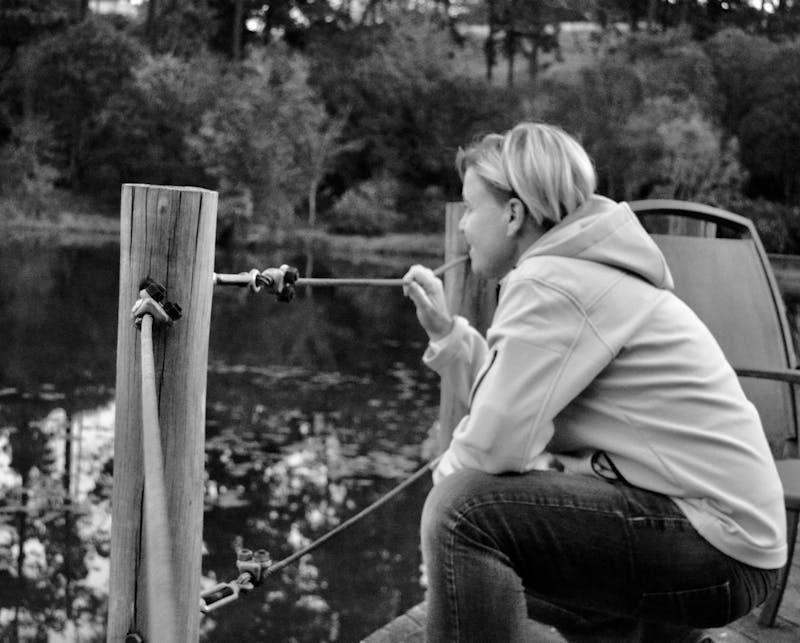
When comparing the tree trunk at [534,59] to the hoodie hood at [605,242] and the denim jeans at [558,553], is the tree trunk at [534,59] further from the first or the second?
the denim jeans at [558,553]

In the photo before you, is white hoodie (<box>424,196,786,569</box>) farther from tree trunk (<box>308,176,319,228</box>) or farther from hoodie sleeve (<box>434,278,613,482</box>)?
tree trunk (<box>308,176,319,228</box>)

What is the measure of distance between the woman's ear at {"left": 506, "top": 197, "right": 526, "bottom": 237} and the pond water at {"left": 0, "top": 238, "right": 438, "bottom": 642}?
3079 millimetres

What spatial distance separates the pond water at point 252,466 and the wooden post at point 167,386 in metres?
3.08

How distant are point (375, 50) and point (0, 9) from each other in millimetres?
A: 10015

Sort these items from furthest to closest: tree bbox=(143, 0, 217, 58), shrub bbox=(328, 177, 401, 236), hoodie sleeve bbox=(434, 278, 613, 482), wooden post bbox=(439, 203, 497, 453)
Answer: tree bbox=(143, 0, 217, 58) → shrub bbox=(328, 177, 401, 236) → wooden post bbox=(439, 203, 497, 453) → hoodie sleeve bbox=(434, 278, 613, 482)

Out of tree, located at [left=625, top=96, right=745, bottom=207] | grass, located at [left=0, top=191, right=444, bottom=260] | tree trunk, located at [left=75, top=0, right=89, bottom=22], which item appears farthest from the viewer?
tree trunk, located at [left=75, top=0, right=89, bottom=22]

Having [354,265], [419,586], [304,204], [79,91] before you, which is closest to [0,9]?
[79,91]

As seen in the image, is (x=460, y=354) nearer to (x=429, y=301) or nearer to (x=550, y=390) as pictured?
(x=429, y=301)

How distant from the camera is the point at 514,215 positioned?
1.56m

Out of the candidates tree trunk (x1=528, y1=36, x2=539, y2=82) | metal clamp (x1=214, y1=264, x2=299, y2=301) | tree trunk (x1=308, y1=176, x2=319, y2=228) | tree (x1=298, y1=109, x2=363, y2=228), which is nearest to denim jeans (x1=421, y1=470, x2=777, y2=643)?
metal clamp (x1=214, y1=264, x2=299, y2=301)

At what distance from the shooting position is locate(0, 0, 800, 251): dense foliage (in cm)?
2856

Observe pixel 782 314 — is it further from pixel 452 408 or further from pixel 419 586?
pixel 419 586

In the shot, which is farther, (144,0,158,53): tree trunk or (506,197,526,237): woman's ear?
(144,0,158,53): tree trunk

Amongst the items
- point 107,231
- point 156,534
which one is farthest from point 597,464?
point 107,231
